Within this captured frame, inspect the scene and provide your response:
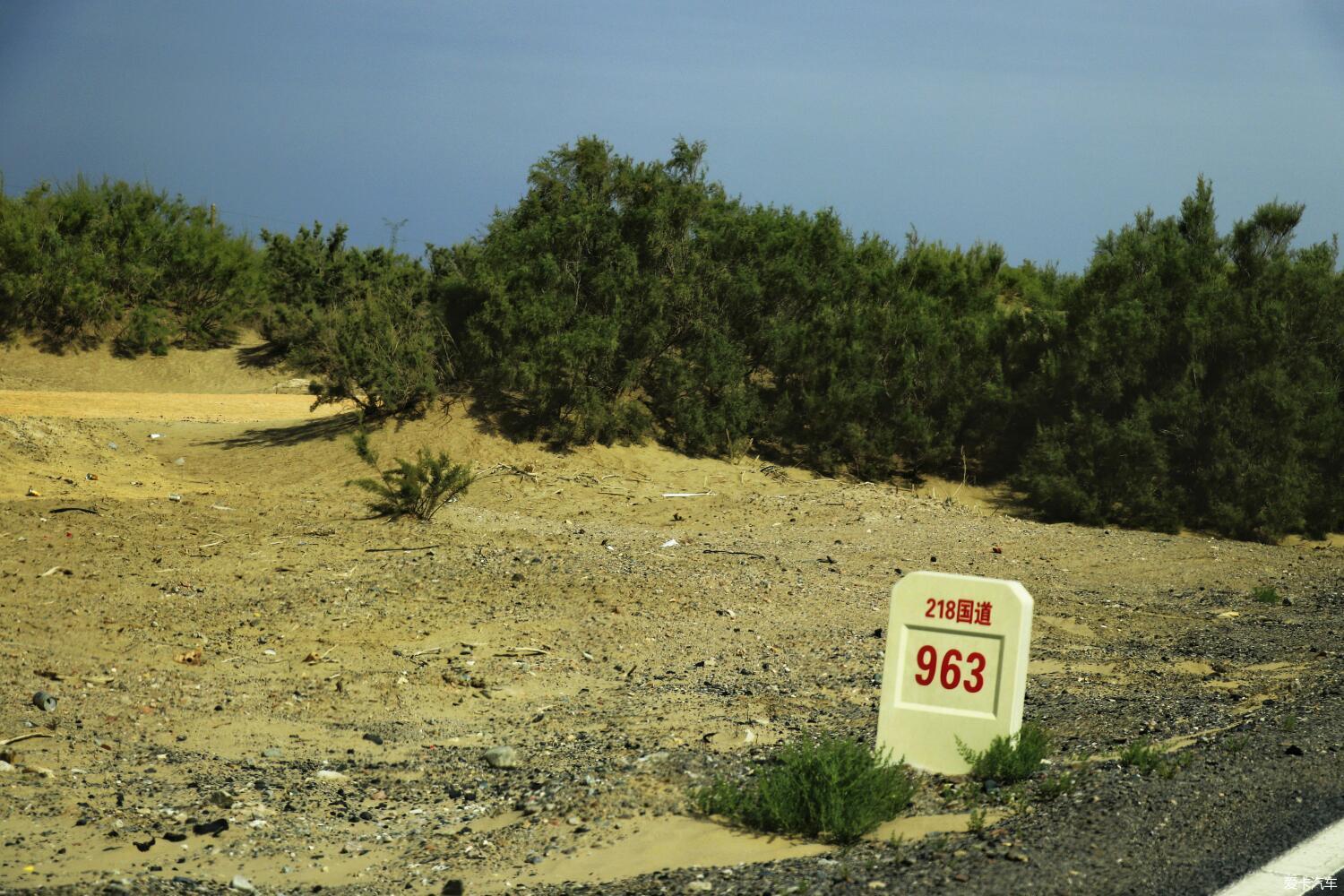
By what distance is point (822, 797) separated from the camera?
5449 millimetres

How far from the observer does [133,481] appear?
16531 millimetres

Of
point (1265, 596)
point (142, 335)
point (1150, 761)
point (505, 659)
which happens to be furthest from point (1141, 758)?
point (142, 335)

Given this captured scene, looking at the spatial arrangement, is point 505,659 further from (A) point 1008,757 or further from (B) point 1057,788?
(B) point 1057,788

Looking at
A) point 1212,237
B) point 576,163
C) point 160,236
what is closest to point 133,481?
point 576,163

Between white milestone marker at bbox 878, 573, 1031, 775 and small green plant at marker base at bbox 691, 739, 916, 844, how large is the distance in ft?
1.15

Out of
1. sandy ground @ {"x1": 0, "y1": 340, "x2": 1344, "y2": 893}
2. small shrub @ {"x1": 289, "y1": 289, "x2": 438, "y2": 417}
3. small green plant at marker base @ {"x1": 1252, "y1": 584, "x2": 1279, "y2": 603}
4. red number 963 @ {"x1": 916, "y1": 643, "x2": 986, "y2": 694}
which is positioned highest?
small shrub @ {"x1": 289, "y1": 289, "x2": 438, "y2": 417}

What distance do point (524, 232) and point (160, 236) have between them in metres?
17.3

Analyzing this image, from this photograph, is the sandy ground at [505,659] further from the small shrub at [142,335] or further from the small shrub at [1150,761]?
the small shrub at [142,335]

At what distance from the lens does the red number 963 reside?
612cm

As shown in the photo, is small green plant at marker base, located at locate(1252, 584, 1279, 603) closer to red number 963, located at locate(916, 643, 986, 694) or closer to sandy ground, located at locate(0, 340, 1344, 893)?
sandy ground, located at locate(0, 340, 1344, 893)

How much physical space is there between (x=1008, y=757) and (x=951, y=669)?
50cm

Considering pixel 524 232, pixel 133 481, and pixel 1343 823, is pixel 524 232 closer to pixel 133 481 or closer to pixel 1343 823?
pixel 133 481

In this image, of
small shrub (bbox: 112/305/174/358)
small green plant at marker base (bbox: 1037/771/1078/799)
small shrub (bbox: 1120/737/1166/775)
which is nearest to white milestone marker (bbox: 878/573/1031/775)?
small green plant at marker base (bbox: 1037/771/1078/799)

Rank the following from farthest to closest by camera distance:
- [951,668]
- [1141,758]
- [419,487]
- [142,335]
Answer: [142,335] → [419,487] → [951,668] → [1141,758]
